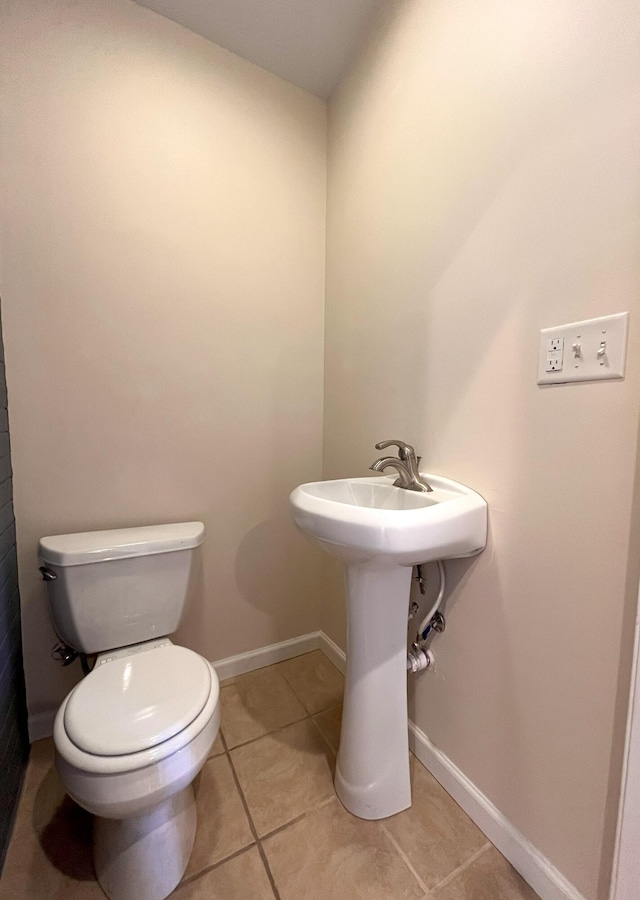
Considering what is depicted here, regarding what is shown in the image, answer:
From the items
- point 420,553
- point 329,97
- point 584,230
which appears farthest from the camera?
point 329,97

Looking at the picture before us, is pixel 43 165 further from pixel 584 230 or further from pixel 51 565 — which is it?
pixel 584 230

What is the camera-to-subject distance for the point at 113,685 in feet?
2.91

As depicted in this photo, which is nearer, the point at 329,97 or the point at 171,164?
the point at 171,164

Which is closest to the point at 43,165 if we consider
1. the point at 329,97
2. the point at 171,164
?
the point at 171,164

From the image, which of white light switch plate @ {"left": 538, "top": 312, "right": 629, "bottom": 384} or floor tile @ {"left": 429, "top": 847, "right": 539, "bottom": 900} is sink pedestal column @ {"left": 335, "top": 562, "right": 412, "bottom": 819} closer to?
floor tile @ {"left": 429, "top": 847, "right": 539, "bottom": 900}

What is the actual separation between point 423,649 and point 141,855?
82 centimetres

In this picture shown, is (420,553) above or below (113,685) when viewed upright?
above

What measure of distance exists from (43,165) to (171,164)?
0.38 meters

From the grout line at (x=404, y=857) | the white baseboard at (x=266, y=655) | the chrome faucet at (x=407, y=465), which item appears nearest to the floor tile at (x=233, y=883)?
the grout line at (x=404, y=857)

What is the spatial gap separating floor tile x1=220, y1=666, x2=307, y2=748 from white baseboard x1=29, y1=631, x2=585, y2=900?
0.24ft

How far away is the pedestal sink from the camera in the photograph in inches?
33.9

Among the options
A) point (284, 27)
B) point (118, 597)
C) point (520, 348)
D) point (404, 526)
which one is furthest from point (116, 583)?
point (284, 27)

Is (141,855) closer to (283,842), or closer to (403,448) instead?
(283,842)

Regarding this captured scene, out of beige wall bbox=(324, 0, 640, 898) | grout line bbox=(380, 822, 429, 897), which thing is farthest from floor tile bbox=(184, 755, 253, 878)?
beige wall bbox=(324, 0, 640, 898)
